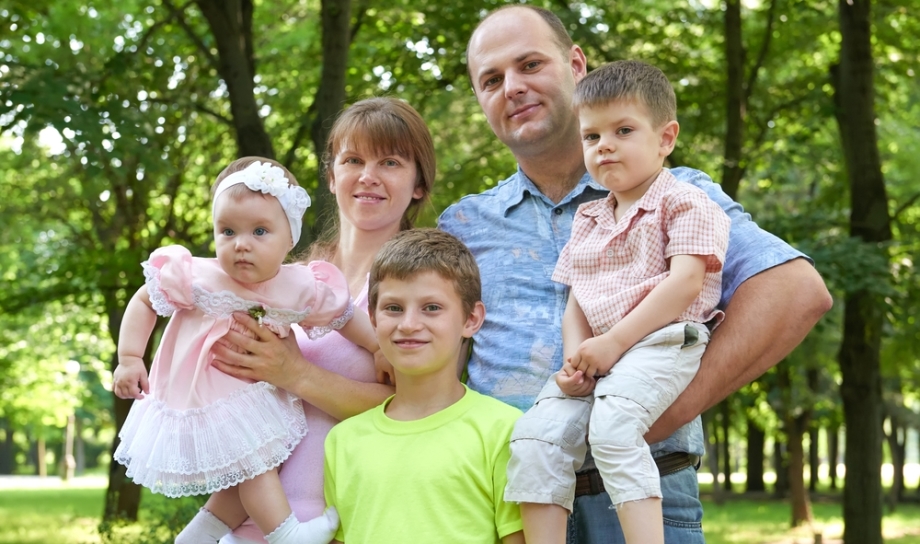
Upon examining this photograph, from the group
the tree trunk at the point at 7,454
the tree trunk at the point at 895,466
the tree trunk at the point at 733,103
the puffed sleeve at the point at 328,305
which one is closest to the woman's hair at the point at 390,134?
the puffed sleeve at the point at 328,305

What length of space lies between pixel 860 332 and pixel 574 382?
26.9ft

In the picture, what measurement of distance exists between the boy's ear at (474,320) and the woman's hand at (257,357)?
1.69ft

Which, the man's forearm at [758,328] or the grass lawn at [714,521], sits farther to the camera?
the grass lawn at [714,521]

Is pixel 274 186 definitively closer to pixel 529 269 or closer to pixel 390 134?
pixel 390 134

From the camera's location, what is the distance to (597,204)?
3031 mm

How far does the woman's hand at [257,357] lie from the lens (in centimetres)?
288

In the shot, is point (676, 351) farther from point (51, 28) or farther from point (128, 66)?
point (51, 28)

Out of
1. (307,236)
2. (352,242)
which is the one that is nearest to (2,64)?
(307,236)

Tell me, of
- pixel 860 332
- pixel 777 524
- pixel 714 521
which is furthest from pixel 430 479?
pixel 714 521

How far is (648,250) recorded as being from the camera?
2789 millimetres

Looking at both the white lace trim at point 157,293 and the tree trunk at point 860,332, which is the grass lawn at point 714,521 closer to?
the tree trunk at point 860,332

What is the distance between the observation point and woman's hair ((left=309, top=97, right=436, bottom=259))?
3.12 m

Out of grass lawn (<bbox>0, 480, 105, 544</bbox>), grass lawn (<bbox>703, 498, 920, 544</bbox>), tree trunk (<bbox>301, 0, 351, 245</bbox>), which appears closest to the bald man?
tree trunk (<bbox>301, 0, 351, 245</bbox>)

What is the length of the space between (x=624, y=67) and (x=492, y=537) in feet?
4.49
